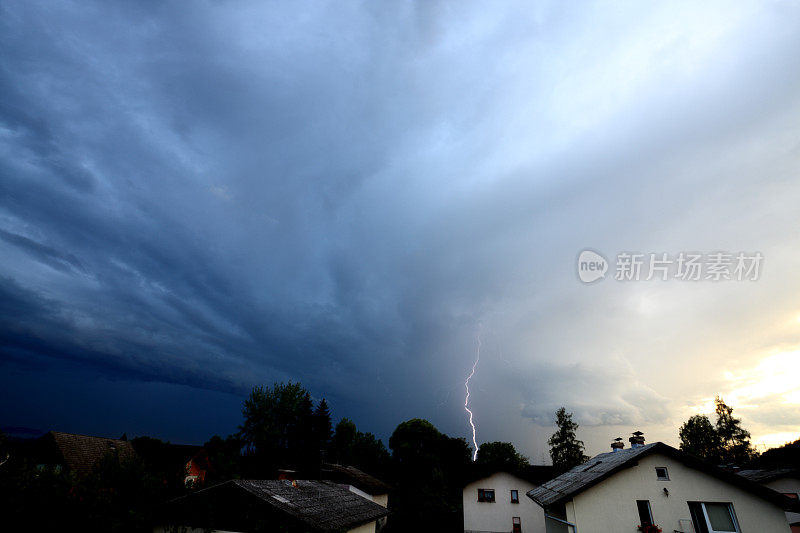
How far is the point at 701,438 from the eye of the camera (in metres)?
63.7

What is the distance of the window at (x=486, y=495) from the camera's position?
1345 inches

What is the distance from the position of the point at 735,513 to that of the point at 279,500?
2450cm

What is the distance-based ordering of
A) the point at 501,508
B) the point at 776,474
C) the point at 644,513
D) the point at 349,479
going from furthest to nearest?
the point at 349,479
the point at 501,508
the point at 776,474
the point at 644,513

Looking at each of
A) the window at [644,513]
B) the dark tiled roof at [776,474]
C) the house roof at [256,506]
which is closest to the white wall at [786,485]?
the dark tiled roof at [776,474]

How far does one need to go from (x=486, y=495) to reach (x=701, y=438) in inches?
2210

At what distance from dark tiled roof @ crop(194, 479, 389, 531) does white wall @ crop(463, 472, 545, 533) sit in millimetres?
14038

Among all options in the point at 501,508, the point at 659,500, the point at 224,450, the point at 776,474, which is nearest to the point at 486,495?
the point at 501,508

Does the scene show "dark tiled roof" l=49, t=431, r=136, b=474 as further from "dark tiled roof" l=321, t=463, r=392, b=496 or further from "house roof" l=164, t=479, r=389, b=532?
A: "house roof" l=164, t=479, r=389, b=532

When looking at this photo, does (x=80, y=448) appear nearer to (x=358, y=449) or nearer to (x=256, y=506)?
(x=256, y=506)

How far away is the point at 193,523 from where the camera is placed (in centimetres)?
1652

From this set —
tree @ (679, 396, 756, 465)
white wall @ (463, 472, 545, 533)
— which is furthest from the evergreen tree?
tree @ (679, 396, 756, 465)

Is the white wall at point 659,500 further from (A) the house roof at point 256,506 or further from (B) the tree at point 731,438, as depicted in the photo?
(B) the tree at point 731,438

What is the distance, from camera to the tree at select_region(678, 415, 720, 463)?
58812 mm

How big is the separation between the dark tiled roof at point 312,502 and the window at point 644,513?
1592 centimetres
